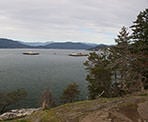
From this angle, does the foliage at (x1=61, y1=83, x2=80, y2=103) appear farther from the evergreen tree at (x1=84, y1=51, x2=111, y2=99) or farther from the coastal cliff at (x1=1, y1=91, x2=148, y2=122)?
the coastal cliff at (x1=1, y1=91, x2=148, y2=122)

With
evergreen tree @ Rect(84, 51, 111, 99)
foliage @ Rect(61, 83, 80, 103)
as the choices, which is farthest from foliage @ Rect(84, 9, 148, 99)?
foliage @ Rect(61, 83, 80, 103)

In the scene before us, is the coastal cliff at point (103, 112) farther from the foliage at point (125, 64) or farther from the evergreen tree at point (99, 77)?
the evergreen tree at point (99, 77)

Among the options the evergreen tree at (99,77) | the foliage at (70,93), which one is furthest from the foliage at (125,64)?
the foliage at (70,93)

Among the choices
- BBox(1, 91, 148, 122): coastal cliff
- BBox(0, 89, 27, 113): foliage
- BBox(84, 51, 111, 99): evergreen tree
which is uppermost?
BBox(1, 91, 148, 122): coastal cliff

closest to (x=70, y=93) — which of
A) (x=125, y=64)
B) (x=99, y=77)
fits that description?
(x=99, y=77)

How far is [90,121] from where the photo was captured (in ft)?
39.5

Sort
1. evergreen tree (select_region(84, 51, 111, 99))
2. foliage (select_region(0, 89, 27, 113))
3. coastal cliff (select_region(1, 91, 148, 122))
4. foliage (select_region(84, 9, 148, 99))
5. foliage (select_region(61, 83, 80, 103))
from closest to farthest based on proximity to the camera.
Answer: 1. coastal cliff (select_region(1, 91, 148, 122))
2. foliage (select_region(84, 9, 148, 99))
3. evergreen tree (select_region(84, 51, 111, 99))
4. foliage (select_region(0, 89, 27, 113))
5. foliage (select_region(61, 83, 80, 103))

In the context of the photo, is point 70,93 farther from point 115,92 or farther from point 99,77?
point 115,92

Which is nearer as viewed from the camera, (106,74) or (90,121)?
(90,121)

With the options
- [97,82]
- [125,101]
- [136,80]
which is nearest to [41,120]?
[125,101]

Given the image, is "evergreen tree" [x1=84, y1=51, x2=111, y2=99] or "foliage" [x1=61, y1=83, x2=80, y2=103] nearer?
"evergreen tree" [x1=84, y1=51, x2=111, y2=99]

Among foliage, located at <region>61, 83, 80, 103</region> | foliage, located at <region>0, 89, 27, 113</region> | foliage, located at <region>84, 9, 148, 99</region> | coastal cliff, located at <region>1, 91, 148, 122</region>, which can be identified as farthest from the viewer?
foliage, located at <region>61, 83, 80, 103</region>

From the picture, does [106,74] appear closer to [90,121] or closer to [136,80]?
[136,80]

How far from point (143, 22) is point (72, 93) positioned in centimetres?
2401
